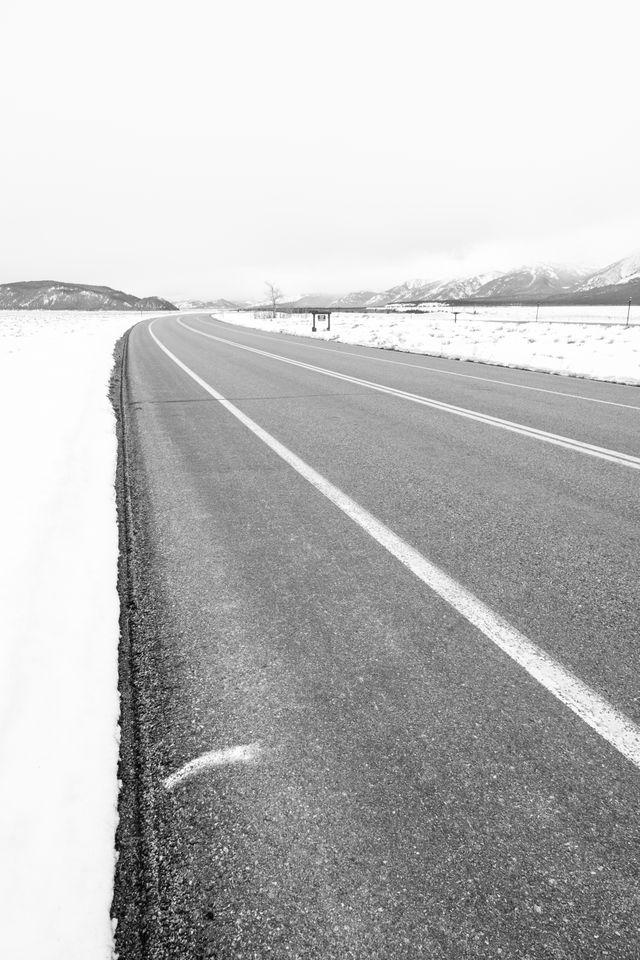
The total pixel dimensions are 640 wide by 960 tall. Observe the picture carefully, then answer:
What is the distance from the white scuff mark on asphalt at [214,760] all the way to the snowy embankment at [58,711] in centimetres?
19

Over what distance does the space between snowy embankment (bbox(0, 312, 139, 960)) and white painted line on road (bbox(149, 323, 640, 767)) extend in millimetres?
1594

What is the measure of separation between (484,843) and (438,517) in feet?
7.81

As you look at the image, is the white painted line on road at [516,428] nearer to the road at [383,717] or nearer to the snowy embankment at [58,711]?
the road at [383,717]

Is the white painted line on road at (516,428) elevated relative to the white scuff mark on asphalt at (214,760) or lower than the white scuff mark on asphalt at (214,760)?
elevated

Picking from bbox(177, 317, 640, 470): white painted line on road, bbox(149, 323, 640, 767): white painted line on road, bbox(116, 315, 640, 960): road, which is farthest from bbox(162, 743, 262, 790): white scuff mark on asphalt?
bbox(177, 317, 640, 470): white painted line on road

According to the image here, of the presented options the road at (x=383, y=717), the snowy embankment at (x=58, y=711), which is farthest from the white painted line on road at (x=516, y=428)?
the snowy embankment at (x=58, y=711)

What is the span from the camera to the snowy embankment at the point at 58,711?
4.42 ft

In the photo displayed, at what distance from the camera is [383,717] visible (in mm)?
1944

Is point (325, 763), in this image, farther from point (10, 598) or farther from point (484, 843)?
point (10, 598)

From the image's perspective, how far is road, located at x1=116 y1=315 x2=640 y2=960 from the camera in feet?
4.36

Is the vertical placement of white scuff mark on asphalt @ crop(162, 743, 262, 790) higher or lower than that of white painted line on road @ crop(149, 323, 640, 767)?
lower

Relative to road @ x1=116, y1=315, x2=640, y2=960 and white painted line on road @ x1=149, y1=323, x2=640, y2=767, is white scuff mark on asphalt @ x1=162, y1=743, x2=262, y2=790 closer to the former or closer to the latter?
road @ x1=116, y1=315, x2=640, y2=960

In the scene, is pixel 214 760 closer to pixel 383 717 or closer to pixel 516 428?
pixel 383 717

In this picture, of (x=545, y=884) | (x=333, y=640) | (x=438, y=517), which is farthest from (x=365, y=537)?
(x=545, y=884)
